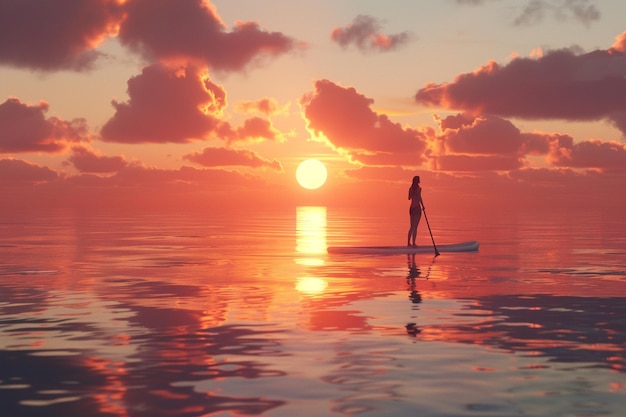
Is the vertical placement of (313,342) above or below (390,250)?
below

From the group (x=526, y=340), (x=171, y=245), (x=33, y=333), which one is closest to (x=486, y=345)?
(x=526, y=340)

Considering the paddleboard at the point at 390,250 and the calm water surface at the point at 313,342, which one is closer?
the calm water surface at the point at 313,342

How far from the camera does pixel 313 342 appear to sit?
14477 mm

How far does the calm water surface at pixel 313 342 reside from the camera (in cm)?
1033

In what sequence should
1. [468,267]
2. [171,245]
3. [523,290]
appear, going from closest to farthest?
1. [523,290]
2. [468,267]
3. [171,245]

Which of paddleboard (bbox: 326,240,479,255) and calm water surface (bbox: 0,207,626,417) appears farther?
paddleboard (bbox: 326,240,479,255)

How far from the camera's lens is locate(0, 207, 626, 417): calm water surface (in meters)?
10.3

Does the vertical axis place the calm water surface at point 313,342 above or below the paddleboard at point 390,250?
below

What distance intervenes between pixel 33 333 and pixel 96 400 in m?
5.75

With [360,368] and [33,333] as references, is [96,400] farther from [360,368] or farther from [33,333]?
[33,333]

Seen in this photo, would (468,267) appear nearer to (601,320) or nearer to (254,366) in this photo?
(601,320)

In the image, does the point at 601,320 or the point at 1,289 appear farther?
the point at 1,289

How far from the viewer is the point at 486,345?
46.6ft

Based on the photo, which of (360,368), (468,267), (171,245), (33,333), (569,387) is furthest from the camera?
(171,245)
